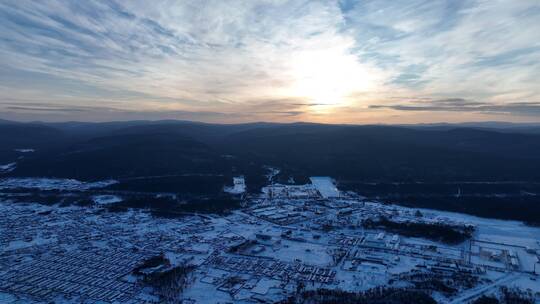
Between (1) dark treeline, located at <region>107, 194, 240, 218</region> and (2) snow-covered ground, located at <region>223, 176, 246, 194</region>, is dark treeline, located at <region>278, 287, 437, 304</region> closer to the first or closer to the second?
(1) dark treeline, located at <region>107, 194, 240, 218</region>

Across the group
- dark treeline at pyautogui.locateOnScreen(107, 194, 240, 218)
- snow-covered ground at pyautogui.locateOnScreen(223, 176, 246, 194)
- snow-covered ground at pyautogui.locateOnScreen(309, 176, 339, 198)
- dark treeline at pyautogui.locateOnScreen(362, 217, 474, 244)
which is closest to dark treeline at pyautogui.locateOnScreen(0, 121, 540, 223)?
snow-covered ground at pyautogui.locateOnScreen(223, 176, 246, 194)

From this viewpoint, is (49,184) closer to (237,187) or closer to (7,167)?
(7,167)

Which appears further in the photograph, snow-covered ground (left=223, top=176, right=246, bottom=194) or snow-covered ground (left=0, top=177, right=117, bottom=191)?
snow-covered ground (left=0, top=177, right=117, bottom=191)

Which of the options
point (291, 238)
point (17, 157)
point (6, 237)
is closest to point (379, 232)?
point (291, 238)

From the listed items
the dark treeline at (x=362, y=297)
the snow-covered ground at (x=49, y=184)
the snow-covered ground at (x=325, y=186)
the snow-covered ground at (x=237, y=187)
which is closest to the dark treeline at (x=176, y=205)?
the snow-covered ground at (x=237, y=187)

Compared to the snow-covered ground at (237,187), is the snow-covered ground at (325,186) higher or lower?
lower

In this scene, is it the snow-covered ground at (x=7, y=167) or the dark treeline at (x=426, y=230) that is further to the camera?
the snow-covered ground at (x=7, y=167)

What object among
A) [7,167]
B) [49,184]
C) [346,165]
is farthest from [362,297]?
[7,167]

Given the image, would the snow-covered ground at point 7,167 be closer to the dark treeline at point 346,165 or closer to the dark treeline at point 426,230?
the dark treeline at point 346,165

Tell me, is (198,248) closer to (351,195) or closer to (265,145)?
(351,195)

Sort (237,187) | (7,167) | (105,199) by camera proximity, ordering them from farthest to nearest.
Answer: (7,167) → (237,187) → (105,199)

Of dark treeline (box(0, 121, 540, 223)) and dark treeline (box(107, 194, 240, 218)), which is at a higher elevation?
dark treeline (box(0, 121, 540, 223))
